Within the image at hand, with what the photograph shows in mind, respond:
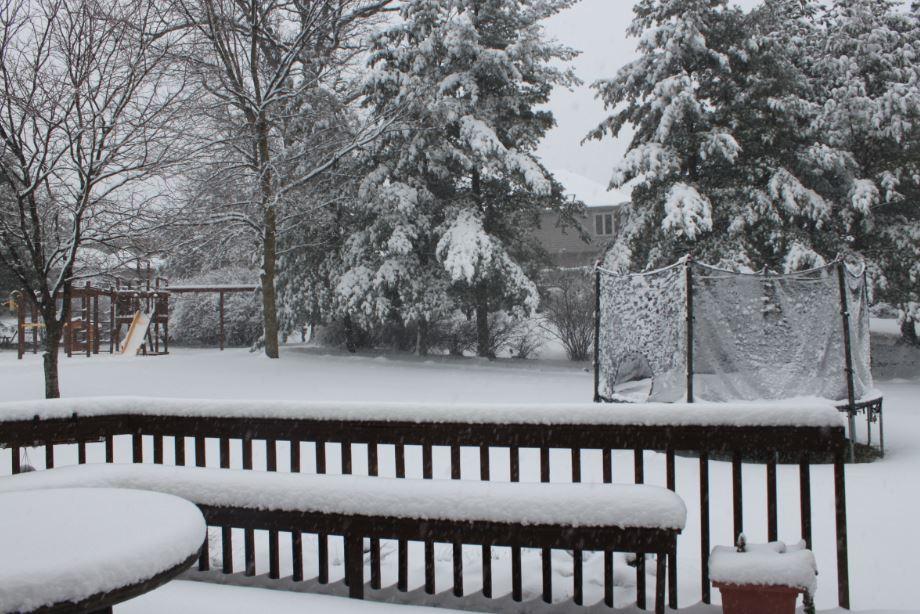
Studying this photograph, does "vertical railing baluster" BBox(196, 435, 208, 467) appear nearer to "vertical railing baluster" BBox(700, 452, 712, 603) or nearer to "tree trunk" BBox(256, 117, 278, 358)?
"vertical railing baluster" BBox(700, 452, 712, 603)

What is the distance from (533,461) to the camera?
7.88m

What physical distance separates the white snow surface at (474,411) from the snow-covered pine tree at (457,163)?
39.7ft

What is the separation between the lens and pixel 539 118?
749 inches

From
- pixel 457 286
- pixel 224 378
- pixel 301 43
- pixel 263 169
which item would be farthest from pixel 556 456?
pixel 301 43

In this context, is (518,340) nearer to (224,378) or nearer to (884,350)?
(224,378)

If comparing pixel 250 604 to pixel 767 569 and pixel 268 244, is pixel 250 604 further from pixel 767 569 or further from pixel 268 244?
pixel 268 244

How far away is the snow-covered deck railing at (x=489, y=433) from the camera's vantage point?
321 cm

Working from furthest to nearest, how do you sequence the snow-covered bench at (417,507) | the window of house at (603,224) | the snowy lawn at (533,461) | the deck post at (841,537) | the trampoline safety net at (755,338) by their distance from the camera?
the window of house at (603,224) < the trampoline safety net at (755,338) < the snowy lawn at (533,461) < the deck post at (841,537) < the snow-covered bench at (417,507)

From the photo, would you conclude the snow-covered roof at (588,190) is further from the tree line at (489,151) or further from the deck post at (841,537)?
the deck post at (841,537)

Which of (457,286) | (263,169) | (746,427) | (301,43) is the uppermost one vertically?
(301,43)

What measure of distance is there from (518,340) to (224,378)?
8.53 metres

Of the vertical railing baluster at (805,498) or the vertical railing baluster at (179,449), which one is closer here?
the vertical railing baluster at (805,498)

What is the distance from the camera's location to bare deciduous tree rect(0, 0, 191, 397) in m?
9.25

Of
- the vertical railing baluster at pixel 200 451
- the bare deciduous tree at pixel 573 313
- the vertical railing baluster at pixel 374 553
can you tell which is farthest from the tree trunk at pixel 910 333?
the vertical railing baluster at pixel 200 451
